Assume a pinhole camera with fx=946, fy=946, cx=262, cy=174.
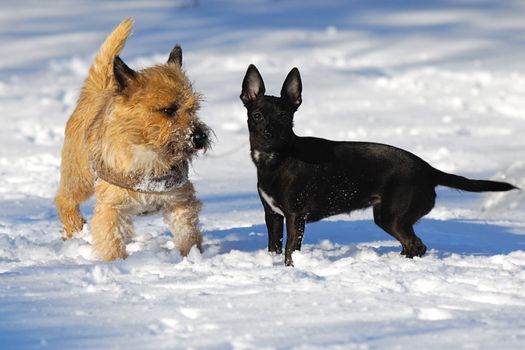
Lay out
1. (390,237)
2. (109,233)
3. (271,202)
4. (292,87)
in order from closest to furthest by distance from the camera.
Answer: (109,233) → (271,202) → (292,87) → (390,237)

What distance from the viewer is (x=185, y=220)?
20.0 ft

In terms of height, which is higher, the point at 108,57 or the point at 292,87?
the point at 108,57

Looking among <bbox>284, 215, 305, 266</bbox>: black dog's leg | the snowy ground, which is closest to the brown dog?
the snowy ground

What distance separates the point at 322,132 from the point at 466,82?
373 cm

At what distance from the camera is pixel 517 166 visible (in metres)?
9.68

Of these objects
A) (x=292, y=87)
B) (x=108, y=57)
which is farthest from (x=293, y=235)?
(x=108, y=57)

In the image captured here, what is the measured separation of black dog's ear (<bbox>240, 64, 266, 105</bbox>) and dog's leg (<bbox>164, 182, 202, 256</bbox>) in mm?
691

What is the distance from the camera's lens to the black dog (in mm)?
5930

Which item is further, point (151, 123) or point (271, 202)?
point (271, 202)

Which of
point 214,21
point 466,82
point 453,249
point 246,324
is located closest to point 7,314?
point 246,324

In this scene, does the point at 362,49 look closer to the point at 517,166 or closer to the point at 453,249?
the point at 517,166

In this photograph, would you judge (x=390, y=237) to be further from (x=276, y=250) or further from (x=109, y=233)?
(x=109, y=233)

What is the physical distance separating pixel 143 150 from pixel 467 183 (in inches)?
82.3

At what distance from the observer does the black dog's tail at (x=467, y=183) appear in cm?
607
